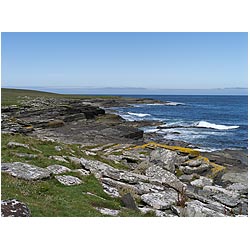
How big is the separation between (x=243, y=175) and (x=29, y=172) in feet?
61.9

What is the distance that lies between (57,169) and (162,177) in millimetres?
7240

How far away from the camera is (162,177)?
65.9 ft

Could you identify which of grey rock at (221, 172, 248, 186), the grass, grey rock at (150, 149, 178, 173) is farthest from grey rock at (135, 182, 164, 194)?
grey rock at (221, 172, 248, 186)

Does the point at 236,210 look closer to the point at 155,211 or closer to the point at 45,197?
the point at 155,211

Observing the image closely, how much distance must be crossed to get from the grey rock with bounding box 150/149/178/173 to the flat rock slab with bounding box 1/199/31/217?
16577 millimetres

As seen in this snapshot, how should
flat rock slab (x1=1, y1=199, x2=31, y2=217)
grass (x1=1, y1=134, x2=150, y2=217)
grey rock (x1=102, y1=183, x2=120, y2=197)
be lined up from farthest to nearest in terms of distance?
grey rock (x1=102, y1=183, x2=120, y2=197) → grass (x1=1, y1=134, x2=150, y2=217) → flat rock slab (x1=1, y1=199, x2=31, y2=217)

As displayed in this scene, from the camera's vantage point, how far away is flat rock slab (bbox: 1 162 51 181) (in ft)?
45.0

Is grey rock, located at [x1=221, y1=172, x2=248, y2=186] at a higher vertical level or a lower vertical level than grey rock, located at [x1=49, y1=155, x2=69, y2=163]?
lower

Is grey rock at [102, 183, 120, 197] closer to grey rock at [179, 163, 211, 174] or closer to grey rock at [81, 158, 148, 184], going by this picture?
grey rock at [81, 158, 148, 184]

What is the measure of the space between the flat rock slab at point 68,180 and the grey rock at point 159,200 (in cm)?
314

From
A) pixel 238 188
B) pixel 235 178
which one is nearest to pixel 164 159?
pixel 235 178

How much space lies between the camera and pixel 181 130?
6334 centimetres

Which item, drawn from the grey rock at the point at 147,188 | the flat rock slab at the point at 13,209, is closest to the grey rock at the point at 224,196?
the grey rock at the point at 147,188
